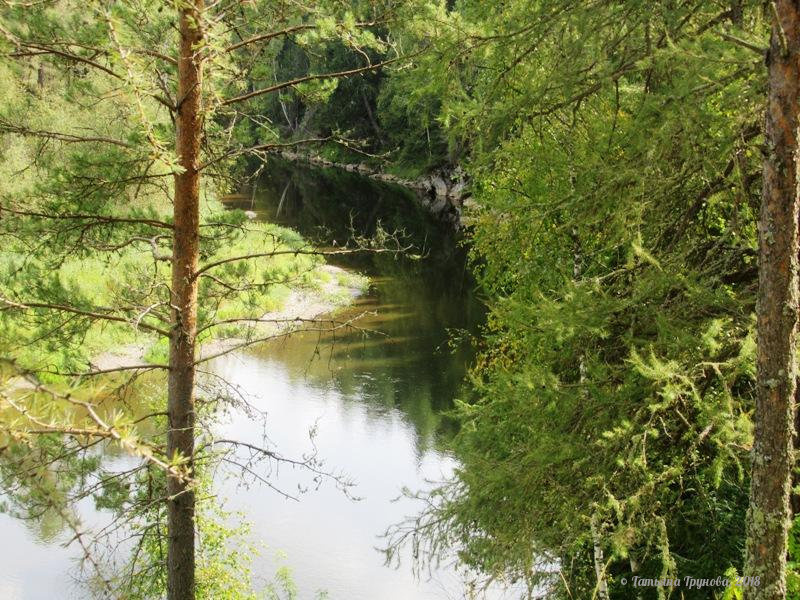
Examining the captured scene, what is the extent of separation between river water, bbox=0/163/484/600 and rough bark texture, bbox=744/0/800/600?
10.2 ft

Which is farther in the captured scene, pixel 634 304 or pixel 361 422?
pixel 361 422

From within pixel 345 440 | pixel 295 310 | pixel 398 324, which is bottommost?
pixel 345 440

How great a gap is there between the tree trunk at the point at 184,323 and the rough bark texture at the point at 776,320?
422 cm

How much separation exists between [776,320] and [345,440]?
1243 cm

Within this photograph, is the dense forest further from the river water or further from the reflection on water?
the reflection on water

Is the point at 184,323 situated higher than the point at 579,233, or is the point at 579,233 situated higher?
the point at 579,233

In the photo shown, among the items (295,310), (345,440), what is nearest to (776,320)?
(345,440)

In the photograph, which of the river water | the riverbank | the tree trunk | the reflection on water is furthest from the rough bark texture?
the riverbank

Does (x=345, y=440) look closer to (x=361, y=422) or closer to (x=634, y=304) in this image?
(x=361, y=422)

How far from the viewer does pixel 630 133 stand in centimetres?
557

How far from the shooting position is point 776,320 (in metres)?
4.31

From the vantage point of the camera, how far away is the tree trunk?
6.60 meters

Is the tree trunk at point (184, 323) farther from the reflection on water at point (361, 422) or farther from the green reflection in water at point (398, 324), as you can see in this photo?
the reflection on water at point (361, 422)

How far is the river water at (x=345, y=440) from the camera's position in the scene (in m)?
12.1
